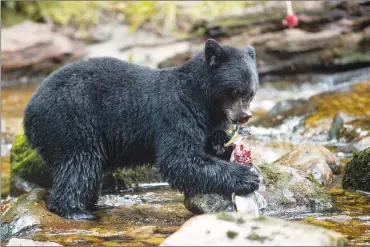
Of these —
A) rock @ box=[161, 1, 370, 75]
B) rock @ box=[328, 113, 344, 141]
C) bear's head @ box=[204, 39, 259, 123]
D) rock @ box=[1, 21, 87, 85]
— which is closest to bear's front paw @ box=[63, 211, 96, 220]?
bear's head @ box=[204, 39, 259, 123]

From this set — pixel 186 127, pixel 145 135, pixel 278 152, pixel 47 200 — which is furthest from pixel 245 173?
pixel 278 152

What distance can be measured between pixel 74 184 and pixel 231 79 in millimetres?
1922

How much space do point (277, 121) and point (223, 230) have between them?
6.76 m

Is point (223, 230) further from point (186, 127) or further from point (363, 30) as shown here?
point (363, 30)

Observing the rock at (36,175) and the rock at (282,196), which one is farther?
the rock at (36,175)

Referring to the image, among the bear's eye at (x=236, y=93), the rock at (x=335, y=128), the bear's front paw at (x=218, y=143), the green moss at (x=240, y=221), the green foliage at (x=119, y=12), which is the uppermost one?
the green foliage at (x=119, y=12)

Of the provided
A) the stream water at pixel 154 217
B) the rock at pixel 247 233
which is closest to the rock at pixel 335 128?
the stream water at pixel 154 217

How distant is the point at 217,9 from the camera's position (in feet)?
59.4

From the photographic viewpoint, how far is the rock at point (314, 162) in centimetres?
741

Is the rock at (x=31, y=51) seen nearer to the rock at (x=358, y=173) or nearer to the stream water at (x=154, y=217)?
the stream water at (x=154, y=217)

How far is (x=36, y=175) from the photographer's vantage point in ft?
25.7

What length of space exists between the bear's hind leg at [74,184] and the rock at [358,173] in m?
2.82

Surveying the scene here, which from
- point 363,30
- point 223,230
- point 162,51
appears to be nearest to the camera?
point 223,230

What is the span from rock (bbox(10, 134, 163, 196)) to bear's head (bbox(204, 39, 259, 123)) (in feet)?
6.53
